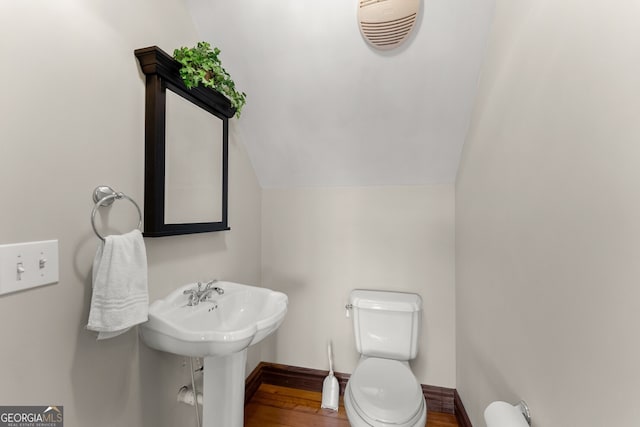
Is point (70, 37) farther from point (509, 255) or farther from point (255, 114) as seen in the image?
point (509, 255)

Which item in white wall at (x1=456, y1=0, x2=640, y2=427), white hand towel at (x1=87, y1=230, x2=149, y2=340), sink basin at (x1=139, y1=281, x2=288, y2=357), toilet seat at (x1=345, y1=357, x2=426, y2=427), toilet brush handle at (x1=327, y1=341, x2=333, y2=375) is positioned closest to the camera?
white wall at (x1=456, y1=0, x2=640, y2=427)

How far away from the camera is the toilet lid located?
4.04 ft

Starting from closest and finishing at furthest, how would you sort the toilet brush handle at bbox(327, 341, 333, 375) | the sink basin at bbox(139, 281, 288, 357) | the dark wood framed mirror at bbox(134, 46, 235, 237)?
the sink basin at bbox(139, 281, 288, 357) → the dark wood framed mirror at bbox(134, 46, 235, 237) → the toilet brush handle at bbox(327, 341, 333, 375)

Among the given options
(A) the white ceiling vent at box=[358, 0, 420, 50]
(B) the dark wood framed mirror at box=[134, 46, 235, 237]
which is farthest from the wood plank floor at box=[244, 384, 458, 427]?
(A) the white ceiling vent at box=[358, 0, 420, 50]

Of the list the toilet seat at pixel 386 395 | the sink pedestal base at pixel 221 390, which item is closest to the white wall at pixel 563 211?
the toilet seat at pixel 386 395

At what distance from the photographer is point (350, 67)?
1478 mm

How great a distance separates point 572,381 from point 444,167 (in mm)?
1309

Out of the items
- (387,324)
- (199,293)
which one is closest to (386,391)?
(387,324)

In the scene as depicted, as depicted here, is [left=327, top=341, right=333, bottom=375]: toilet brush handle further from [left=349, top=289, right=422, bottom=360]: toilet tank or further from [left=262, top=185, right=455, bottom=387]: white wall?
[left=349, top=289, right=422, bottom=360]: toilet tank

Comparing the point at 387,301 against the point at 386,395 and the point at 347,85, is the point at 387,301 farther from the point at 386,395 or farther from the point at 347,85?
the point at 347,85

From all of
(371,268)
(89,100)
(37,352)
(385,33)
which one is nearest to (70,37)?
(89,100)

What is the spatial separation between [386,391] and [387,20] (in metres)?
1.77

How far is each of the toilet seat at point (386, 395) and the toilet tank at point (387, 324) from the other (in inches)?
5.2

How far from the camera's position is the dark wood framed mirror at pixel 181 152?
111 centimetres
